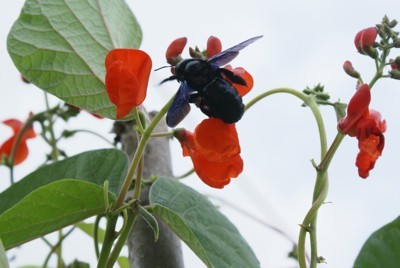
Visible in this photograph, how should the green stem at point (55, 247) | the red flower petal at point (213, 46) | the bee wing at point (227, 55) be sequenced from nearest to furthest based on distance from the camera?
the bee wing at point (227, 55) < the red flower petal at point (213, 46) < the green stem at point (55, 247)

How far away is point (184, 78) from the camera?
90cm

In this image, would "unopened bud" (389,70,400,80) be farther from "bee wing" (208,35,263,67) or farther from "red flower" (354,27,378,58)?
"bee wing" (208,35,263,67)

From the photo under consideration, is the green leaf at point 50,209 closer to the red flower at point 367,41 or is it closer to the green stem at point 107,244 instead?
the green stem at point 107,244

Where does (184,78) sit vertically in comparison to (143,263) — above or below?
above

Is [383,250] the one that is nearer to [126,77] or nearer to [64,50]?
[126,77]

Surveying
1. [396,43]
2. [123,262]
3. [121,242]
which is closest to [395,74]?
[396,43]

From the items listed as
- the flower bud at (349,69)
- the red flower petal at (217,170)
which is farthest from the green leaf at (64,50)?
the flower bud at (349,69)

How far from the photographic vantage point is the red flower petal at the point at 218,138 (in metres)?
0.93

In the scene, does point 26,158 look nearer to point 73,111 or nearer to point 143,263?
point 73,111

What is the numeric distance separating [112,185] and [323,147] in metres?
0.36

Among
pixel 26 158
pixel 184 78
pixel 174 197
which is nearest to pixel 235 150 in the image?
pixel 184 78

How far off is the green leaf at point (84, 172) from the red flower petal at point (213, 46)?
34 cm

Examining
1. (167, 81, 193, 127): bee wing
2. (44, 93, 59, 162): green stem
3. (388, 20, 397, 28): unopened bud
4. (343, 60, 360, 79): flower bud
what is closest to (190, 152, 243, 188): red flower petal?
(167, 81, 193, 127): bee wing

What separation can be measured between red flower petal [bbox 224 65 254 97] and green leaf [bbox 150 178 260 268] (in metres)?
0.20
